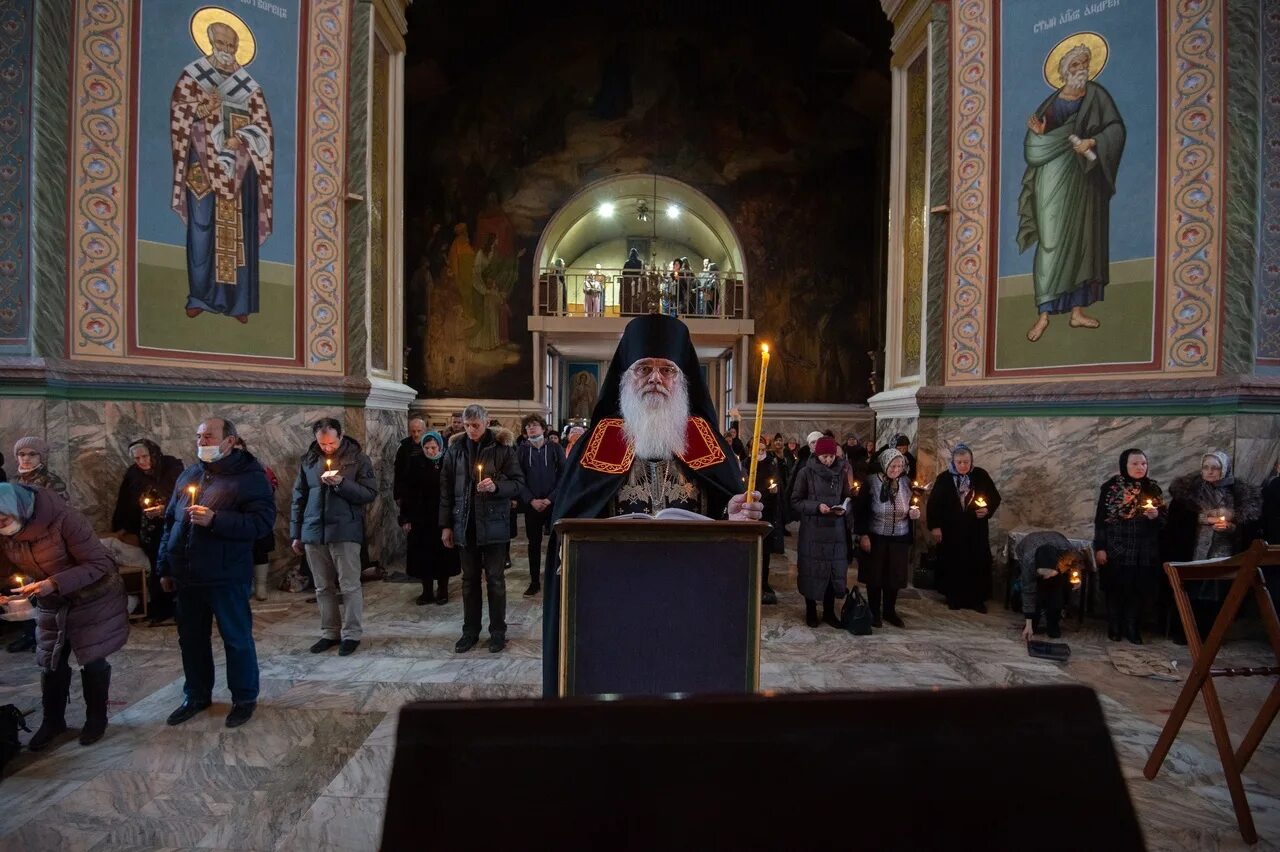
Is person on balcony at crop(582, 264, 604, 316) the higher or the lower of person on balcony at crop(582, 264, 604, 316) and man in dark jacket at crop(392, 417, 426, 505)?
the higher

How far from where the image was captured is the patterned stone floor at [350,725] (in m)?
2.88

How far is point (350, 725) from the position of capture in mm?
3844

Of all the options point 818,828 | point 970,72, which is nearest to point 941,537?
point 970,72

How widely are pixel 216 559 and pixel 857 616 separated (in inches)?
195

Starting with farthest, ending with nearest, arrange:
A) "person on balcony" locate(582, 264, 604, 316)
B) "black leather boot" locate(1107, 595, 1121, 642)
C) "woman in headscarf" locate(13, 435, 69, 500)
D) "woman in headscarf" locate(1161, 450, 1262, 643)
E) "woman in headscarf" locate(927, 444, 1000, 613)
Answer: "person on balcony" locate(582, 264, 604, 316), "woman in headscarf" locate(927, 444, 1000, 613), "black leather boot" locate(1107, 595, 1121, 642), "woman in headscarf" locate(1161, 450, 1262, 643), "woman in headscarf" locate(13, 435, 69, 500)

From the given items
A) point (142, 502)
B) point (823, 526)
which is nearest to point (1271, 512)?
point (823, 526)

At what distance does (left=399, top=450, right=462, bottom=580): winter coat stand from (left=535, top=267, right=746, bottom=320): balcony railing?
8516mm

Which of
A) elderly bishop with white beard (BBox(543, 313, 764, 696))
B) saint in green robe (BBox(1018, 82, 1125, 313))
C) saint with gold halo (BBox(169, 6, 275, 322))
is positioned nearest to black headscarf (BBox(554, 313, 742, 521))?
elderly bishop with white beard (BBox(543, 313, 764, 696))

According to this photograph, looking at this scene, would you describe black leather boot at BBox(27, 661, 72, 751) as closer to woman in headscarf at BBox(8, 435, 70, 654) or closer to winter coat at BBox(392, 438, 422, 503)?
woman in headscarf at BBox(8, 435, 70, 654)

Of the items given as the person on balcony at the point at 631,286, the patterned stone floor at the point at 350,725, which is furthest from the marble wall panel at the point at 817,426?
the patterned stone floor at the point at 350,725

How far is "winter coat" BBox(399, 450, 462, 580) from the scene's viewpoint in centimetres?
659

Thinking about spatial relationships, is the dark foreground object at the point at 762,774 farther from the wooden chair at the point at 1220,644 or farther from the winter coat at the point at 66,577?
the winter coat at the point at 66,577

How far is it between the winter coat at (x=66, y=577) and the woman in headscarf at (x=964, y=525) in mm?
6664

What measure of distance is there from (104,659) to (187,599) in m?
0.48
